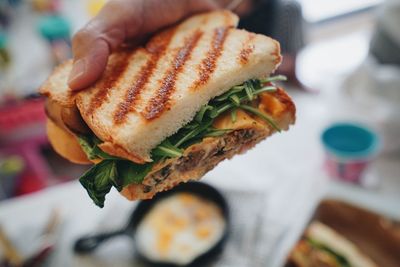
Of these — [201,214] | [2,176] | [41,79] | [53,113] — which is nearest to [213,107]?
[53,113]

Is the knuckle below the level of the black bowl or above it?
above

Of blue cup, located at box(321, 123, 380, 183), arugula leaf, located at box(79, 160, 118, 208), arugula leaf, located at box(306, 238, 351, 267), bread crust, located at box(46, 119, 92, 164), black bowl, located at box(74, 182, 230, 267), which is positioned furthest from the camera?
blue cup, located at box(321, 123, 380, 183)

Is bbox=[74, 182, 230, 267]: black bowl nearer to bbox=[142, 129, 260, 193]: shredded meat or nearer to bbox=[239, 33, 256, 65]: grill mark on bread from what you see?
bbox=[142, 129, 260, 193]: shredded meat

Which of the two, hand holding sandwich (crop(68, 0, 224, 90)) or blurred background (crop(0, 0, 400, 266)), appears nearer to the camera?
hand holding sandwich (crop(68, 0, 224, 90))

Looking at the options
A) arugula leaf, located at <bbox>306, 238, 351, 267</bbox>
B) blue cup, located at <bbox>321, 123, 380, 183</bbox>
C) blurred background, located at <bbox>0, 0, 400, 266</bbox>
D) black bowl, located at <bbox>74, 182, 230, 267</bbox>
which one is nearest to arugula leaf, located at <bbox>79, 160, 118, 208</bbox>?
black bowl, located at <bbox>74, 182, 230, 267</bbox>

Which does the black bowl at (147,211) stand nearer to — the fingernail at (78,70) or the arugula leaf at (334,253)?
the arugula leaf at (334,253)

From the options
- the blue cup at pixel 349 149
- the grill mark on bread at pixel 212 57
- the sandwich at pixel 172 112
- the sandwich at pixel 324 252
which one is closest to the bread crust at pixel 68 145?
the sandwich at pixel 172 112

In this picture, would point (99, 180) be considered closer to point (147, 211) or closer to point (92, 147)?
point (92, 147)
